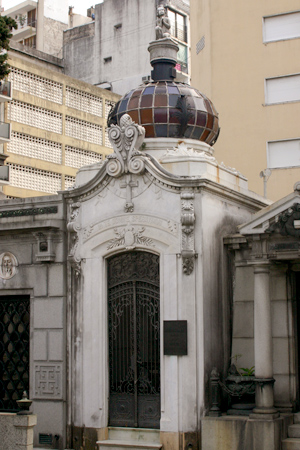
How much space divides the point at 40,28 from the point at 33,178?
1401cm

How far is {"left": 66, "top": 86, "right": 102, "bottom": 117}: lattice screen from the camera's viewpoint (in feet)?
167

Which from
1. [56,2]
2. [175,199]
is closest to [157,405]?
[175,199]

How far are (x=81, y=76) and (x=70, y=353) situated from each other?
3920 centimetres

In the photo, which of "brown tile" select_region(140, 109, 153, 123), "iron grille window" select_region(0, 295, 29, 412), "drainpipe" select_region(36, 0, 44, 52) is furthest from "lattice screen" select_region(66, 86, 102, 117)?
"iron grille window" select_region(0, 295, 29, 412)

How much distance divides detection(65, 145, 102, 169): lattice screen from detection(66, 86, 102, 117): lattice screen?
101 inches

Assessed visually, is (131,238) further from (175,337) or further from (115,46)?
(115,46)

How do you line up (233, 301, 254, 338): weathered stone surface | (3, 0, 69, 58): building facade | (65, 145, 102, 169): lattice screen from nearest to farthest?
(233, 301, 254, 338): weathered stone surface < (65, 145, 102, 169): lattice screen < (3, 0, 69, 58): building facade

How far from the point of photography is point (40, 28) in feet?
188

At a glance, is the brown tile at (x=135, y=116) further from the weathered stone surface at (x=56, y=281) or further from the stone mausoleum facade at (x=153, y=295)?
the weathered stone surface at (x=56, y=281)

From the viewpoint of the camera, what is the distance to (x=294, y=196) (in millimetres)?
15922

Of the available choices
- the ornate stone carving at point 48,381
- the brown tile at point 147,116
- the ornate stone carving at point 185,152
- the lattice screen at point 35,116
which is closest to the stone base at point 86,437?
the ornate stone carving at point 48,381

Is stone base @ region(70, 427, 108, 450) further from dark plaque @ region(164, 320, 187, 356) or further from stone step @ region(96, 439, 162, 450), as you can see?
dark plaque @ region(164, 320, 187, 356)

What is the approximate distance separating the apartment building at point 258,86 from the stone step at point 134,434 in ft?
49.3

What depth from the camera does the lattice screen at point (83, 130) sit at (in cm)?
5109
